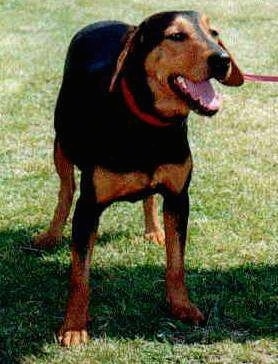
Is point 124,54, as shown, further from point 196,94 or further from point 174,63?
point 196,94

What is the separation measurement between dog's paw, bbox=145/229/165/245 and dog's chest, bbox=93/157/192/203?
1289mm

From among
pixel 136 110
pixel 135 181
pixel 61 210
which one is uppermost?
pixel 136 110

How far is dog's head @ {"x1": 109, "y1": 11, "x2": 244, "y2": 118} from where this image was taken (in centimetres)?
379

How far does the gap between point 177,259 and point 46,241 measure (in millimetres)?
1270

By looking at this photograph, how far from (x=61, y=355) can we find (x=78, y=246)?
587 millimetres

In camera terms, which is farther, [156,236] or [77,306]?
[156,236]

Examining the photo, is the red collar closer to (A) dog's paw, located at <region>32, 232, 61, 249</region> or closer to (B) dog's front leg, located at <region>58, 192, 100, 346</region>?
(B) dog's front leg, located at <region>58, 192, 100, 346</region>

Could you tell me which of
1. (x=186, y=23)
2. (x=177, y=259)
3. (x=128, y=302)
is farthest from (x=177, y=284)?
(x=186, y=23)

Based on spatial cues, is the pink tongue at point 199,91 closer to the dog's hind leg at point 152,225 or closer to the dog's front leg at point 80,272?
the dog's front leg at point 80,272

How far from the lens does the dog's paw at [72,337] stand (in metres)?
4.33

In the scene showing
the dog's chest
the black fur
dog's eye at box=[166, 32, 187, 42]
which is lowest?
the dog's chest

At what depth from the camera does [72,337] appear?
435 cm

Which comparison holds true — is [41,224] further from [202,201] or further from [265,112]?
[265,112]

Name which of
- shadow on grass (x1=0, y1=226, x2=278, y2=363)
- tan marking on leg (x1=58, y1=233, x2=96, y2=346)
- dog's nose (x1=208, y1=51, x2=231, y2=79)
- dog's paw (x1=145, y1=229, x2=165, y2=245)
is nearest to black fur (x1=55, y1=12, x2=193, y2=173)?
dog's nose (x1=208, y1=51, x2=231, y2=79)
